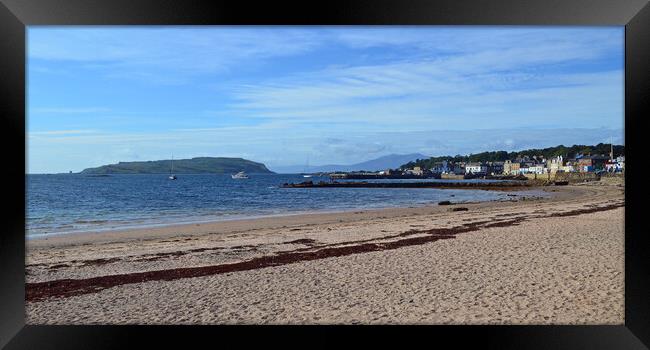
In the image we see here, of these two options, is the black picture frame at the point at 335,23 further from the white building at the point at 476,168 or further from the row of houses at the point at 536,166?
the white building at the point at 476,168

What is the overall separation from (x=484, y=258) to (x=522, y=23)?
479cm

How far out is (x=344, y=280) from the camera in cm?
627

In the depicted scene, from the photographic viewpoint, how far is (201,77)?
5141 centimetres

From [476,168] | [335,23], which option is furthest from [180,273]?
[476,168]

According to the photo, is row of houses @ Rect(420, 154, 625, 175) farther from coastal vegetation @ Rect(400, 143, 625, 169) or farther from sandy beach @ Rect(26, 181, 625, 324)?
sandy beach @ Rect(26, 181, 625, 324)

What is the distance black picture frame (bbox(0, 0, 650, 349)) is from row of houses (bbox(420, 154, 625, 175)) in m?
60.9

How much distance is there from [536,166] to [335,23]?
271 ft

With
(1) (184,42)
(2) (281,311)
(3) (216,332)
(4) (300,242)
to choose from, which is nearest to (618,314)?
(2) (281,311)

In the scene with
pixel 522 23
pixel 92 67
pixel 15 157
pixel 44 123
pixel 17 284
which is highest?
pixel 92 67

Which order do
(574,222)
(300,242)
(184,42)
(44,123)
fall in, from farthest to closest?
(44,123) < (184,42) < (574,222) < (300,242)

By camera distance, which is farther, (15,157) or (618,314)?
(618,314)

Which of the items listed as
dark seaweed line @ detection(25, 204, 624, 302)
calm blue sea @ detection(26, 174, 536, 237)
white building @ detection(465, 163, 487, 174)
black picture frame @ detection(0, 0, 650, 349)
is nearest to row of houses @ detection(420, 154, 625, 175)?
white building @ detection(465, 163, 487, 174)

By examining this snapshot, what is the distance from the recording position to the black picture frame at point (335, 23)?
343 centimetres

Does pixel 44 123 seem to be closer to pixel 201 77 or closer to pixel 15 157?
pixel 201 77
